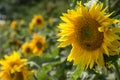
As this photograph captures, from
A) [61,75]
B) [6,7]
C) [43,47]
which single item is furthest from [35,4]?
[61,75]

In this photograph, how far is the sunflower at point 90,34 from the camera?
2455 millimetres

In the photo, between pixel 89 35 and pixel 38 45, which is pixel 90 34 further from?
pixel 38 45

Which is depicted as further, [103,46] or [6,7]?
[6,7]

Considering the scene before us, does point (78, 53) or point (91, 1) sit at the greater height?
point (91, 1)

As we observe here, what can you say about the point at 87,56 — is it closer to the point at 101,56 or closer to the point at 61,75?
the point at 101,56

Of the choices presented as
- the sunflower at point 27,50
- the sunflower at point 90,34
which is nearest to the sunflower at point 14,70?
the sunflower at point 90,34

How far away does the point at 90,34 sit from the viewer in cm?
256

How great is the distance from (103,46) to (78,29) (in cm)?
17

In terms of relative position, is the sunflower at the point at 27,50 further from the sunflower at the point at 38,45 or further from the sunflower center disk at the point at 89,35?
the sunflower center disk at the point at 89,35

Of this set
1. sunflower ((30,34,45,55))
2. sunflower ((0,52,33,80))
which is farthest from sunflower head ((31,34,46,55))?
sunflower ((0,52,33,80))

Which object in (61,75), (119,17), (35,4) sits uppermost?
(35,4)

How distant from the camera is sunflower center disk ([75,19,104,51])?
2533 mm

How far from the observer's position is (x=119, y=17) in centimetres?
256

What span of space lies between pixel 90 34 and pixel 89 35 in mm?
13
